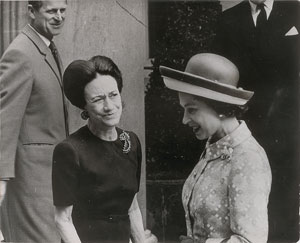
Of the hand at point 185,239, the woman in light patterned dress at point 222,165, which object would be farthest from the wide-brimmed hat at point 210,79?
the hand at point 185,239

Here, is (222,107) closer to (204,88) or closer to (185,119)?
(204,88)

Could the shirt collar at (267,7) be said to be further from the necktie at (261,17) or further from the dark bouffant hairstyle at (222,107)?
the dark bouffant hairstyle at (222,107)

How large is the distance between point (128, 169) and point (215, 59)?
109cm

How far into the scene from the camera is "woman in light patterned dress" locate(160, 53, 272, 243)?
13.3 feet

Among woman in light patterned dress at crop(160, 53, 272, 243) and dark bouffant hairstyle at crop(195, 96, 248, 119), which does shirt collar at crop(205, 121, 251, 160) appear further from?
dark bouffant hairstyle at crop(195, 96, 248, 119)

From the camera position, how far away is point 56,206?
169 inches

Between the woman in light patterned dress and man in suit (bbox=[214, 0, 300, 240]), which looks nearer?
the woman in light patterned dress

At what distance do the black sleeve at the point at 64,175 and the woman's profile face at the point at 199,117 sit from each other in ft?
3.04

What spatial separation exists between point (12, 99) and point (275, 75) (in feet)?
6.91

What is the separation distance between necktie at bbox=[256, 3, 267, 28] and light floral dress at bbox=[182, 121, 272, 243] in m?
0.87

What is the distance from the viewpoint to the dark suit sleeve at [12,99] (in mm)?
4219

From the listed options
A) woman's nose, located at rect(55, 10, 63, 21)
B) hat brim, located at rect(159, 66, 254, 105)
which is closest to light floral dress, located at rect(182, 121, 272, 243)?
hat brim, located at rect(159, 66, 254, 105)

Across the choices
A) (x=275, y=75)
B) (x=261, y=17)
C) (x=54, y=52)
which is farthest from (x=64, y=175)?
(x=261, y=17)

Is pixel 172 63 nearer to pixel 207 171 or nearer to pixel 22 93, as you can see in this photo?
pixel 207 171
